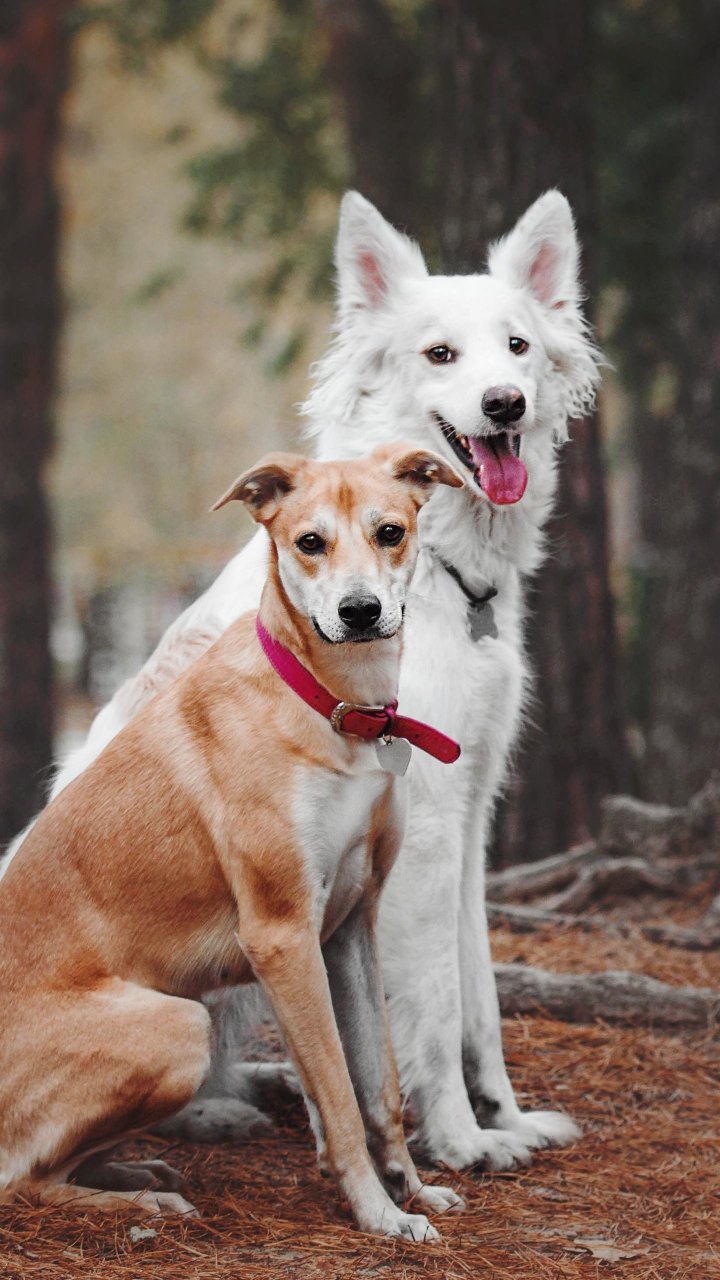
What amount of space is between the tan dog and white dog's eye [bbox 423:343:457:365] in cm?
85

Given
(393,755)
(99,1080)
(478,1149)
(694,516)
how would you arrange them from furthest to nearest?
1. (694,516)
2. (478,1149)
3. (393,755)
4. (99,1080)

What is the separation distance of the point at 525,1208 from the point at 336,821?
128 cm

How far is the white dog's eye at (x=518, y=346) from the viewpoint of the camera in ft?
14.3

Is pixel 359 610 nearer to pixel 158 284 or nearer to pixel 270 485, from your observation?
pixel 270 485

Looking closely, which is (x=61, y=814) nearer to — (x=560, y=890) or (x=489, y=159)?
(x=560, y=890)

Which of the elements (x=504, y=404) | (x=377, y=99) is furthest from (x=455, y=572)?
(x=377, y=99)

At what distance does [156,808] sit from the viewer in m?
3.51

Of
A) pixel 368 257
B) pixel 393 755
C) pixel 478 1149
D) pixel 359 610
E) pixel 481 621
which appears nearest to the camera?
pixel 359 610

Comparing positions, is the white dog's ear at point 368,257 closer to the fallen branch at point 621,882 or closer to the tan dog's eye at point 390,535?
the tan dog's eye at point 390,535

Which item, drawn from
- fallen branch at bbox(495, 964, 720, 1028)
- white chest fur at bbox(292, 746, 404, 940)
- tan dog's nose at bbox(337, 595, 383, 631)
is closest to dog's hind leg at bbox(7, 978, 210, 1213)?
white chest fur at bbox(292, 746, 404, 940)

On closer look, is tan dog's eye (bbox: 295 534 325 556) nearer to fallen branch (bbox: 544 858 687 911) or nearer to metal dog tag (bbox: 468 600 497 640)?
metal dog tag (bbox: 468 600 497 640)

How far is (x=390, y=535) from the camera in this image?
11.0 ft

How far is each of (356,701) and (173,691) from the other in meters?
0.57

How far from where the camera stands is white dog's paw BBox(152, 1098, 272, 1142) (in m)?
4.18
